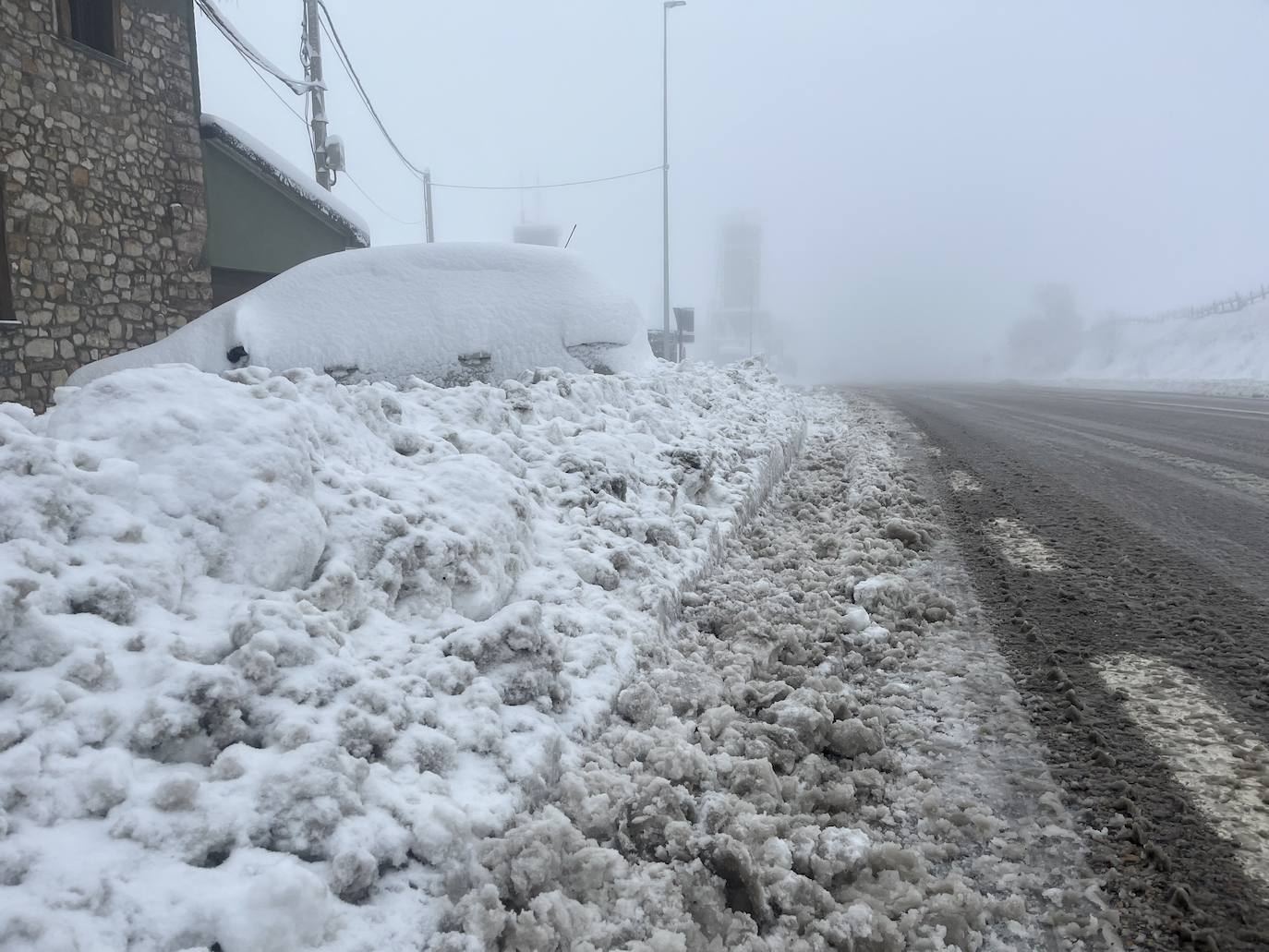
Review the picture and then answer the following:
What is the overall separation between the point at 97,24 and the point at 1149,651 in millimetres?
11212

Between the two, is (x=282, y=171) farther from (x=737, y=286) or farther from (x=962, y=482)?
(x=737, y=286)

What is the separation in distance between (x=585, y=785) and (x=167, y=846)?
100 cm

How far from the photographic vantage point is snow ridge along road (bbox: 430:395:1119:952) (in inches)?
65.3

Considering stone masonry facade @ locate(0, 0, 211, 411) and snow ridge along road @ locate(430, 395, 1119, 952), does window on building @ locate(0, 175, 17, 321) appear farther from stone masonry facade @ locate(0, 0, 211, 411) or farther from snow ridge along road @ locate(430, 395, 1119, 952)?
snow ridge along road @ locate(430, 395, 1119, 952)

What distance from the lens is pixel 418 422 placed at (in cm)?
386

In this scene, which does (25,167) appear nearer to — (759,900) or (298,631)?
(298,631)

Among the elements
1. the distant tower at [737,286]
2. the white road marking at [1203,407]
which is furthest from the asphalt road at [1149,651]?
the distant tower at [737,286]

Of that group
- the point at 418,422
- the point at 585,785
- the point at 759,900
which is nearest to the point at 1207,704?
the point at 759,900

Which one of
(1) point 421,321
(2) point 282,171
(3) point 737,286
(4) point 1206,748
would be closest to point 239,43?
(2) point 282,171

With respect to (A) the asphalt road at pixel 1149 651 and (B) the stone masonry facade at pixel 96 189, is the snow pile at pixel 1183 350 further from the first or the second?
(B) the stone masonry facade at pixel 96 189

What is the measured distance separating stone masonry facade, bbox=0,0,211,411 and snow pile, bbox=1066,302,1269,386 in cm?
2296

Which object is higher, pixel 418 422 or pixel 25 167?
pixel 25 167

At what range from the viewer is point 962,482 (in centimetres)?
614

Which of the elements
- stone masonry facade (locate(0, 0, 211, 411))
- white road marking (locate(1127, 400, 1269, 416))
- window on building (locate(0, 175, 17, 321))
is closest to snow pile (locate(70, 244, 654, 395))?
window on building (locate(0, 175, 17, 321))
